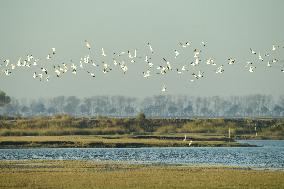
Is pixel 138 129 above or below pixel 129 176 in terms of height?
above

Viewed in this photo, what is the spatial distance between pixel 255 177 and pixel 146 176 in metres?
8.63

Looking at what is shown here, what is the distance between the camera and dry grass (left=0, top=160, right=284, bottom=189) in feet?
189

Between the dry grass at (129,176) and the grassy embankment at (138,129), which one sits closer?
the dry grass at (129,176)

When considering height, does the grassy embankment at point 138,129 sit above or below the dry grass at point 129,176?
above

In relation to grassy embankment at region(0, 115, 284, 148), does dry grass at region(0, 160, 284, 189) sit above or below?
below

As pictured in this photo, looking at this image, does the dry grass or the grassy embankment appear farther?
the grassy embankment

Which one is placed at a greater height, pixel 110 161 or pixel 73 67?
pixel 73 67

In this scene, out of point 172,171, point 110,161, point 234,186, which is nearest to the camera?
point 234,186

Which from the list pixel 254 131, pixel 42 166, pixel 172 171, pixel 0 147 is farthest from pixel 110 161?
pixel 254 131

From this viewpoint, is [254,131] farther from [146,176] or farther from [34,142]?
[146,176]

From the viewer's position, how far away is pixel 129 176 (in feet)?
210

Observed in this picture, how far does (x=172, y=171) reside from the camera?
69375 mm

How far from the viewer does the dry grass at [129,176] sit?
57.6m

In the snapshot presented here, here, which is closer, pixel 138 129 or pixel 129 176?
pixel 129 176
